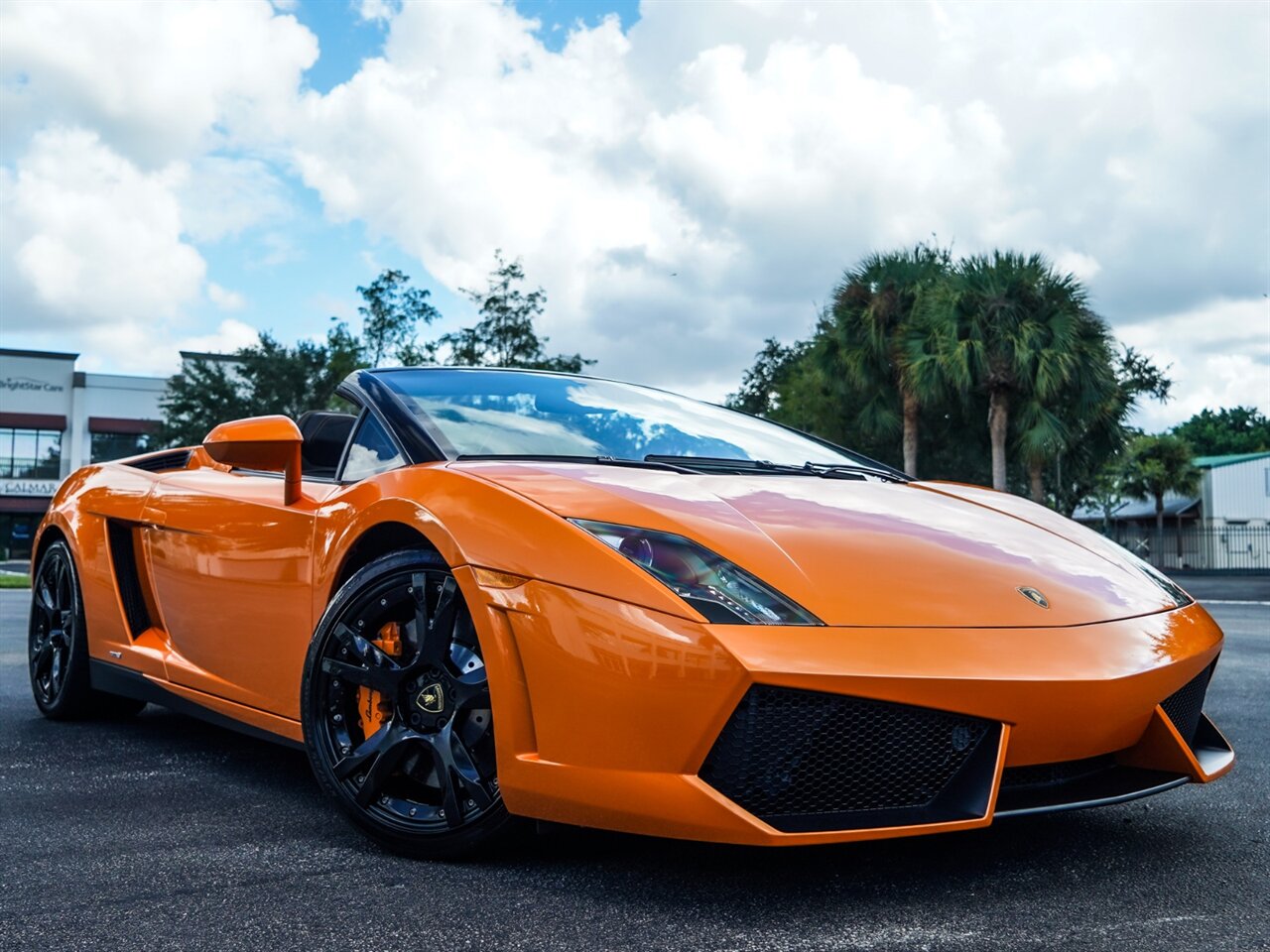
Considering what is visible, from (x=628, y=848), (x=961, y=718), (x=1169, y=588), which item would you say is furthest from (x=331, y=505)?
(x=1169, y=588)

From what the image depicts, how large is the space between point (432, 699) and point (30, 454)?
5363cm

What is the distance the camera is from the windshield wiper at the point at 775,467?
277cm

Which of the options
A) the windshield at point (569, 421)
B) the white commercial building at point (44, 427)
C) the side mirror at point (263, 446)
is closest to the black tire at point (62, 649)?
the side mirror at point (263, 446)

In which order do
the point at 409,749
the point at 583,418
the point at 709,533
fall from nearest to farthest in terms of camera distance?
1. the point at 709,533
2. the point at 409,749
3. the point at 583,418

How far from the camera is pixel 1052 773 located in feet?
6.89

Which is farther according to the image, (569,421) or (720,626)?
(569,421)

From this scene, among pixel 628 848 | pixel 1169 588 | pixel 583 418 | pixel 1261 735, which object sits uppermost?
pixel 583 418

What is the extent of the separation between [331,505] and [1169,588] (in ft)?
6.29

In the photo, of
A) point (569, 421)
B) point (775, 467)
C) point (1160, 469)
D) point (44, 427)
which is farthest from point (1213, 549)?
point (44, 427)

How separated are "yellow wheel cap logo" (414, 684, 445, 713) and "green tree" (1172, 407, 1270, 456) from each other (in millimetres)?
72465

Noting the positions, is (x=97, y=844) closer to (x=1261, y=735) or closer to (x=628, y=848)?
(x=628, y=848)

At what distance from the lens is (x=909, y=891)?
6.82ft

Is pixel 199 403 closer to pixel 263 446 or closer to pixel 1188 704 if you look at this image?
pixel 263 446

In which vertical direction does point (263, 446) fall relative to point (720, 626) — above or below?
above
